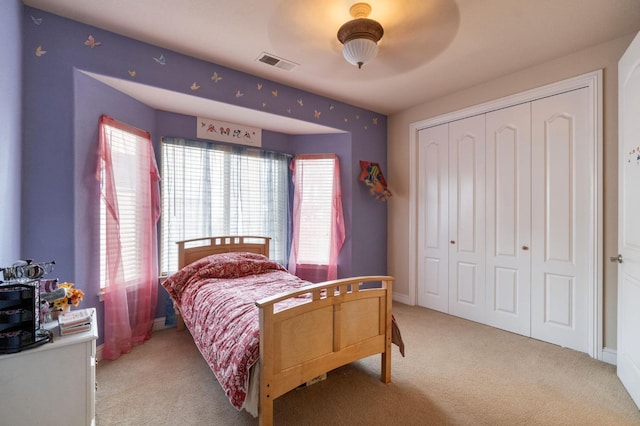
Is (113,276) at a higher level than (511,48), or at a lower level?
lower

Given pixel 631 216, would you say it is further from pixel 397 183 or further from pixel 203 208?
pixel 203 208

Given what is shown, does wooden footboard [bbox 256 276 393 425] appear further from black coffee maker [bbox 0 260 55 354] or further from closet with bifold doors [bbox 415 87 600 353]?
closet with bifold doors [bbox 415 87 600 353]

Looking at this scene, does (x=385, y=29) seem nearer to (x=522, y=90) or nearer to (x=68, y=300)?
(x=522, y=90)

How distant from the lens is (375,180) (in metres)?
3.92

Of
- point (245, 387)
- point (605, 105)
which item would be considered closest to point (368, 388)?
point (245, 387)

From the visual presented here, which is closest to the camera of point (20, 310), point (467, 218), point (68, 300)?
point (20, 310)

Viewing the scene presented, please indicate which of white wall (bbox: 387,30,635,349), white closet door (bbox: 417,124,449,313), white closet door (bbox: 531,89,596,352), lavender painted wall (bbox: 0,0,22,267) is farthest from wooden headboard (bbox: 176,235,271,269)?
white closet door (bbox: 531,89,596,352)

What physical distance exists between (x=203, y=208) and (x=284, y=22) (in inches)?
81.9

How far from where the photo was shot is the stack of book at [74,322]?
4.79ft

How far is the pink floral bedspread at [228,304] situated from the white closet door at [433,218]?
Answer: 1.96 meters

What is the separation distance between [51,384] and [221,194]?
2.26 metres

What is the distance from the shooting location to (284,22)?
2.00 m

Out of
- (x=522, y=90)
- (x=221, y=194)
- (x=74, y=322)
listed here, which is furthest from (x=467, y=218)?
(x=74, y=322)

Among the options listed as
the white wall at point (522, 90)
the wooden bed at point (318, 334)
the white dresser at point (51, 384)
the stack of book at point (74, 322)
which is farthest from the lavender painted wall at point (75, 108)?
the white wall at point (522, 90)
